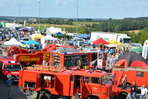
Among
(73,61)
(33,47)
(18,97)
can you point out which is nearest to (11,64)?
(18,97)

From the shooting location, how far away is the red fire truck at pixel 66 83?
1317 cm

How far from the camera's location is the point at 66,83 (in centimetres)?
1350

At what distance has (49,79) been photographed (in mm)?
13672

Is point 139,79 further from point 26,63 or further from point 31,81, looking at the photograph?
point 26,63

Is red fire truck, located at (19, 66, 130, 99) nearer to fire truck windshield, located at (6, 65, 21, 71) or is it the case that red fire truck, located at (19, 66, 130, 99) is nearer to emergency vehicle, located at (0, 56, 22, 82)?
A: emergency vehicle, located at (0, 56, 22, 82)

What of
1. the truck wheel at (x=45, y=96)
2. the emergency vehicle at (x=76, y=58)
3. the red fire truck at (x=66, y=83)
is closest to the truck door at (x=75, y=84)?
the red fire truck at (x=66, y=83)

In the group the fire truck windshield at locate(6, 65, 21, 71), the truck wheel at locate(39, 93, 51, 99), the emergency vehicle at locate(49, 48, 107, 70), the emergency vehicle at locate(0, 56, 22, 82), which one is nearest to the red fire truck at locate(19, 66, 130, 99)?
the truck wheel at locate(39, 93, 51, 99)

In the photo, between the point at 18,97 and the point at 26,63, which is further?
the point at 26,63

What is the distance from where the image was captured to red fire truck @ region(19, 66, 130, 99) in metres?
13.2

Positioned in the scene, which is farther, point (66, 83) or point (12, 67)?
point (12, 67)

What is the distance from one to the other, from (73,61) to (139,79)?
5.80 m

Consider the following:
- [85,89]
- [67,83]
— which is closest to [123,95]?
[85,89]

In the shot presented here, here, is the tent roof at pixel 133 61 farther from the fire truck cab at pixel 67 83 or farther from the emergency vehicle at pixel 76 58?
the fire truck cab at pixel 67 83

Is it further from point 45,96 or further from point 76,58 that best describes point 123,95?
point 76,58
